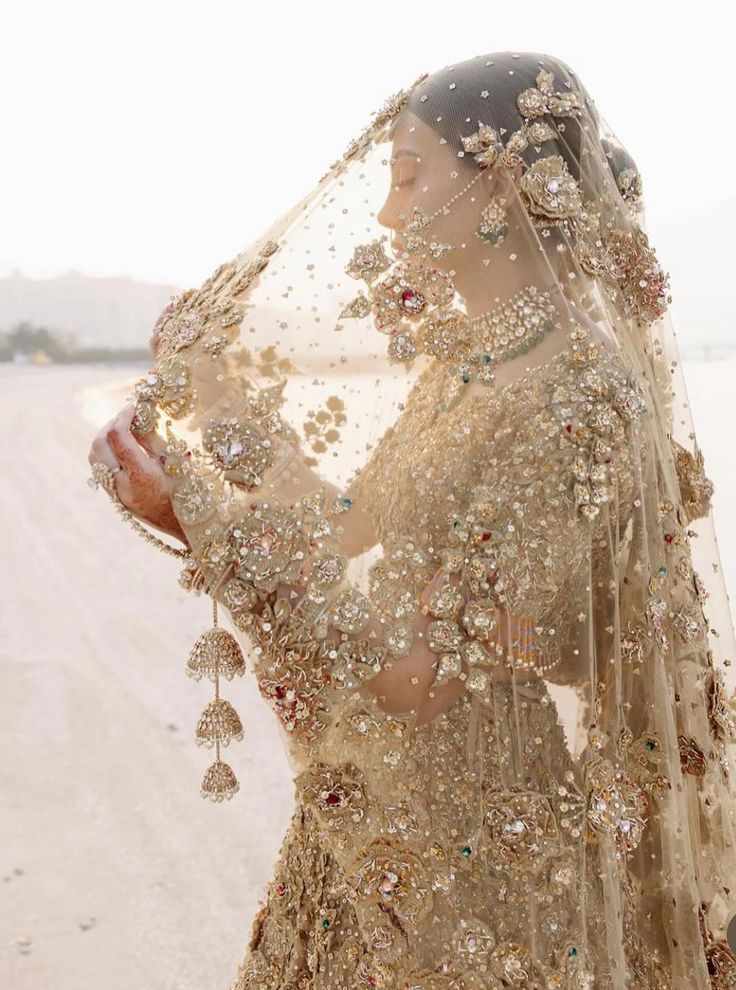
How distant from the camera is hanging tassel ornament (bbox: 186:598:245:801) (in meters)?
0.80

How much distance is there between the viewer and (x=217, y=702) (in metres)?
0.84

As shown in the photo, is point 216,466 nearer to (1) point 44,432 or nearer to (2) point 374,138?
(2) point 374,138

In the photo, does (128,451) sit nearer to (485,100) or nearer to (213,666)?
(213,666)

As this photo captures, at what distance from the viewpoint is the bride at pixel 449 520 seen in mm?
746

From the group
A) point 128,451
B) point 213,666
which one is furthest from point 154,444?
point 213,666

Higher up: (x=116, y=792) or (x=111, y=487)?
(x=111, y=487)

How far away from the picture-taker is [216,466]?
764mm

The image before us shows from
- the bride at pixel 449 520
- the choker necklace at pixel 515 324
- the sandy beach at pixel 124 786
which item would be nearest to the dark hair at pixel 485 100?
the bride at pixel 449 520

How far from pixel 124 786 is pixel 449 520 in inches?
76.6

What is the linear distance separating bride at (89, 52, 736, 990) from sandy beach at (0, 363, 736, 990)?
0.65 metres

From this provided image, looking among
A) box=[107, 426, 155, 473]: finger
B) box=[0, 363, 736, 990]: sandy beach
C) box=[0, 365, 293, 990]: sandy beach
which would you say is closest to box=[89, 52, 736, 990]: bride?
box=[107, 426, 155, 473]: finger

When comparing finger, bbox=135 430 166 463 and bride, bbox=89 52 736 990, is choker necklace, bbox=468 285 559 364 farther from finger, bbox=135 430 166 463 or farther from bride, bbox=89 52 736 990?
finger, bbox=135 430 166 463

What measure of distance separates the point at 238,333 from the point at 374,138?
8.8 inches

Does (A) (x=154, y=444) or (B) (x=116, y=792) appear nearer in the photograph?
(A) (x=154, y=444)
